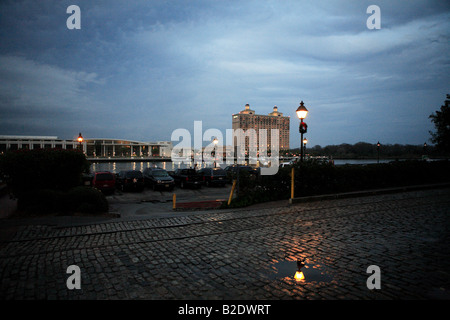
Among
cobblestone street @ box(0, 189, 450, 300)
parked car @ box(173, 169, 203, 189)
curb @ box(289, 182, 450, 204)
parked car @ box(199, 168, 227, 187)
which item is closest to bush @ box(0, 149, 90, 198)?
cobblestone street @ box(0, 189, 450, 300)

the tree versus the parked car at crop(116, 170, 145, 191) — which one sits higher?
the tree

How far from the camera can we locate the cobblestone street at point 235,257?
4266 millimetres

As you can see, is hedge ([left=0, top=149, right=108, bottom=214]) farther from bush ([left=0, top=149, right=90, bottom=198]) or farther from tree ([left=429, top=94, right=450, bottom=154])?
tree ([left=429, top=94, right=450, bottom=154])

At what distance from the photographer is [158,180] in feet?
68.3

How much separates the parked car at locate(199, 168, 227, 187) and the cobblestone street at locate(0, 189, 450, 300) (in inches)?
531

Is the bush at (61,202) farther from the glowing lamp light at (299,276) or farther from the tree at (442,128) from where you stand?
the tree at (442,128)

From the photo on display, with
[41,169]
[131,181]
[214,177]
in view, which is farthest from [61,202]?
[214,177]

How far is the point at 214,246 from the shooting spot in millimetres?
6562

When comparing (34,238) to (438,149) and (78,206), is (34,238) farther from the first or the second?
(438,149)

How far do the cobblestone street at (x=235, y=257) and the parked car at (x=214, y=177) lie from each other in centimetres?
1348

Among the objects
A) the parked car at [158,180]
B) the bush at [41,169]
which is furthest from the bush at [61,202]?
the parked car at [158,180]

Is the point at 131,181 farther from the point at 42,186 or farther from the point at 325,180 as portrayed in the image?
the point at 325,180

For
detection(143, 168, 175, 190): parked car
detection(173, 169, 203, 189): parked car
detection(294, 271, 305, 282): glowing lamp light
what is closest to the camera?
detection(294, 271, 305, 282): glowing lamp light

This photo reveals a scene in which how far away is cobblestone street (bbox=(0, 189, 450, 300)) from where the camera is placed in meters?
4.27
